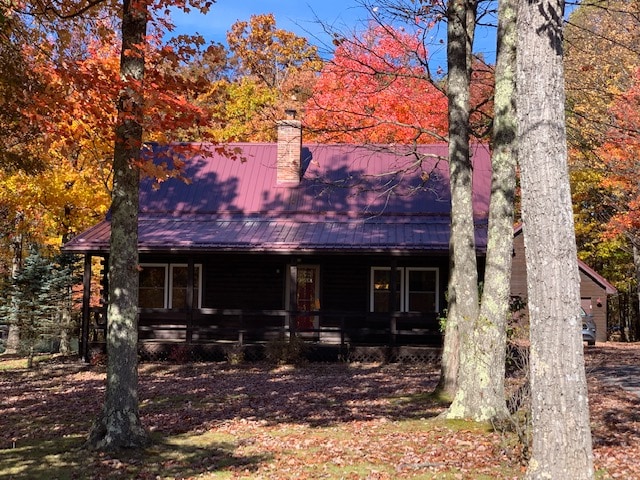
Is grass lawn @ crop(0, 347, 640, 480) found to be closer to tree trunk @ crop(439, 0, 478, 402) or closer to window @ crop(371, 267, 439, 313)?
tree trunk @ crop(439, 0, 478, 402)

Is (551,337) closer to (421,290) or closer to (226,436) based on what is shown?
(226,436)

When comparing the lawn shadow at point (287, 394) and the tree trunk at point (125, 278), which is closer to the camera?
the tree trunk at point (125, 278)

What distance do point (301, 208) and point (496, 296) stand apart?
12.4m

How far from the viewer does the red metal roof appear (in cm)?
1909

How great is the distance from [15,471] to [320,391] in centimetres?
703

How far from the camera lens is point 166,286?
21203 millimetres

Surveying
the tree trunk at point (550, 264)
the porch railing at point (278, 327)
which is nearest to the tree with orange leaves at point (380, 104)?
the porch railing at point (278, 327)

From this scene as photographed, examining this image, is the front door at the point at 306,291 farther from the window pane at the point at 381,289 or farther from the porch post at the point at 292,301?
the porch post at the point at 292,301

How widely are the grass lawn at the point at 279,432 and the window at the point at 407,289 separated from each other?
4293mm

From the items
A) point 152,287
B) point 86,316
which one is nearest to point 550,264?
point 86,316

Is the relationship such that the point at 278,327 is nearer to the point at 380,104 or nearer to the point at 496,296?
the point at 380,104

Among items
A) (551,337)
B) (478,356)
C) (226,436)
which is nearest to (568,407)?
(551,337)

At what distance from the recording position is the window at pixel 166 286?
21203 millimetres

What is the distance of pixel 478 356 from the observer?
9805 millimetres
